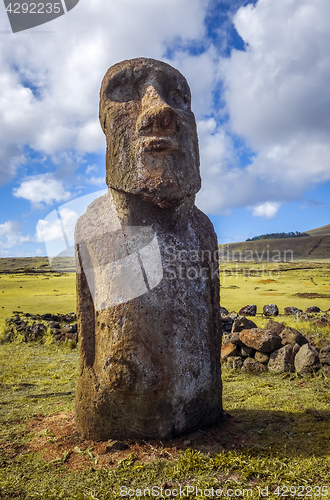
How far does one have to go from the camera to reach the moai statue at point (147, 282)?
395cm

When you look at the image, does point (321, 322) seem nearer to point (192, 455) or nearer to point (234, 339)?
point (234, 339)

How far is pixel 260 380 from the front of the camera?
7.20 m

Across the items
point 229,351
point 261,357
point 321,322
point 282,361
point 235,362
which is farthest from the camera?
point 321,322

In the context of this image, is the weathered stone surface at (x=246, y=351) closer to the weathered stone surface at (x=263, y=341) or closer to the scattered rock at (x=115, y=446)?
the weathered stone surface at (x=263, y=341)

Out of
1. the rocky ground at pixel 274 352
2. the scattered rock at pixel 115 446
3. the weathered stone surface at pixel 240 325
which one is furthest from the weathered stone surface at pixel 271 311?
the scattered rock at pixel 115 446

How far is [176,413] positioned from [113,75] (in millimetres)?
4065

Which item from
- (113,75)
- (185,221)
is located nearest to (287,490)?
(185,221)

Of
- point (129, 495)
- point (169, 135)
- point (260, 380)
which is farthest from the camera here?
point (260, 380)

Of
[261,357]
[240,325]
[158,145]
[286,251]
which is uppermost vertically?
[286,251]

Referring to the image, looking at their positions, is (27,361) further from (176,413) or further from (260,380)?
(176,413)

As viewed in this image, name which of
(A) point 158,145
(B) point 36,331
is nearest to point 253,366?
(A) point 158,145

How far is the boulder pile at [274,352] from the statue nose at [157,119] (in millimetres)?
5458

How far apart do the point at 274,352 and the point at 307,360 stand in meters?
0.88

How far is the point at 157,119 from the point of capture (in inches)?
158
